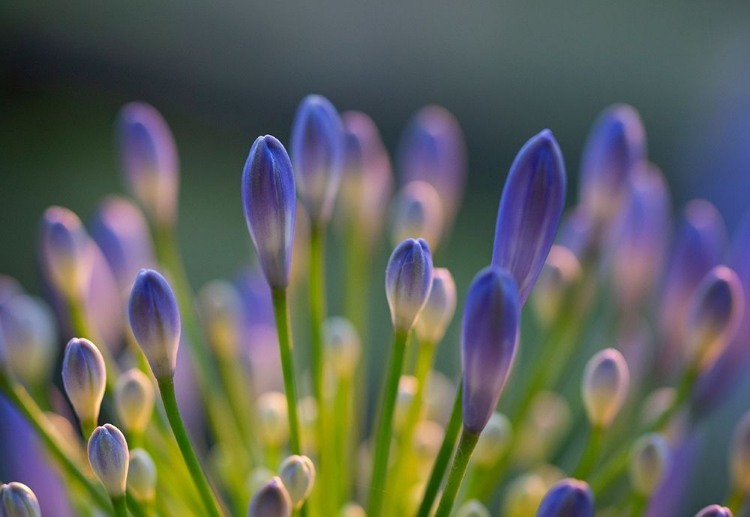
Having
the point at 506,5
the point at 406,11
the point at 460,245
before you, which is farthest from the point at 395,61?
the point at 460,245

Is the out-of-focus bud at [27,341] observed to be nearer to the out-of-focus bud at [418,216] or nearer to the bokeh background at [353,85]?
the out-of-focus bud at [418,216]

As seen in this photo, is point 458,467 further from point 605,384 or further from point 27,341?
point 27,341

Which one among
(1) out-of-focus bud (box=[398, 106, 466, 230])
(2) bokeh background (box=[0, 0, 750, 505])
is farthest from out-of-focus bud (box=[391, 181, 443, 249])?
(2) bokeh background (box=[0, 0, 750, 505])

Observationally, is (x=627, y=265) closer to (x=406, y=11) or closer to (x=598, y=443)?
(x=598, y=443)

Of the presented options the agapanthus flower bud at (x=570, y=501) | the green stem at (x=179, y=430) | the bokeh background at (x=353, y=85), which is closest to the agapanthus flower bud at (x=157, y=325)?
the green stem at (x=179, y=430)

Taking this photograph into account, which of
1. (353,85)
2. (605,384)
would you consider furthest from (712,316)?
(353,85)
